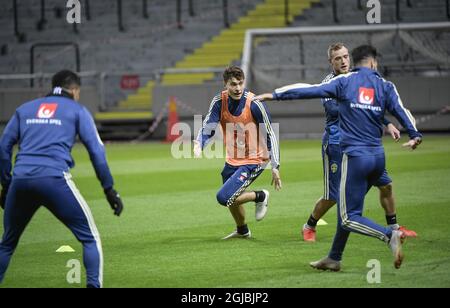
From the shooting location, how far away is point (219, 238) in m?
12.2

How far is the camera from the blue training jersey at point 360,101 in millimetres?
9281

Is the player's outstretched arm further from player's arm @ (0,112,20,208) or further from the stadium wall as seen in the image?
the stadium wall

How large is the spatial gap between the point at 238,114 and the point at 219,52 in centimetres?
2356

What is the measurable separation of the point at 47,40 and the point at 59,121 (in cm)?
3029

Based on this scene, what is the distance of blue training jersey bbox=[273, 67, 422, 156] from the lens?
30.5 feet

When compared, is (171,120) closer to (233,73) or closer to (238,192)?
(238,192)

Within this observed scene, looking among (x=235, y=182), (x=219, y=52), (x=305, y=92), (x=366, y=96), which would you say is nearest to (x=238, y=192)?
(x=235, y=182)

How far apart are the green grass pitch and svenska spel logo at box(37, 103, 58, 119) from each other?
178cm

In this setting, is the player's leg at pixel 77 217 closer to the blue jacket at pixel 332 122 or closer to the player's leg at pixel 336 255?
the player's leg at pixel 336 255

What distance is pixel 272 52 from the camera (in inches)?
1220

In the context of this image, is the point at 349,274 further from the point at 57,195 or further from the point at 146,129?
the point at 146,129

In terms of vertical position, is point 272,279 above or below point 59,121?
below

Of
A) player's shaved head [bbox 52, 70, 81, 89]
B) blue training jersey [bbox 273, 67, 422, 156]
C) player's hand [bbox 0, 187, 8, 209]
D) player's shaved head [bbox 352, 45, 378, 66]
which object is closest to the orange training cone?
player's shaved head [bbox 352, 45, 378, 66]
